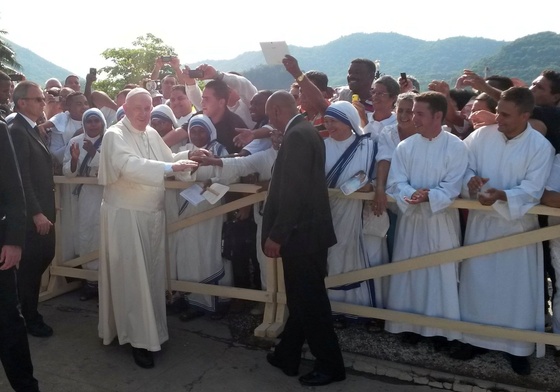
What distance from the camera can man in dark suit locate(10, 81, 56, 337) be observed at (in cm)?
425

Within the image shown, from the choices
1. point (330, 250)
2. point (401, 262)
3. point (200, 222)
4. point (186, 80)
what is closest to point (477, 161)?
point (401, 262)

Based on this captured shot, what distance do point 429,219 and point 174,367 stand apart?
2.27 metres

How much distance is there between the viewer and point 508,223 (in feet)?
12.6

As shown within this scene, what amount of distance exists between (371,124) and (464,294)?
1706mm

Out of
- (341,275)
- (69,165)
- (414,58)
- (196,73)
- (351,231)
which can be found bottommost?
(341,275)

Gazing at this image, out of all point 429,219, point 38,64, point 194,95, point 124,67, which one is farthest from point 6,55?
point 38,64

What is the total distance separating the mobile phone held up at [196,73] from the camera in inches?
235

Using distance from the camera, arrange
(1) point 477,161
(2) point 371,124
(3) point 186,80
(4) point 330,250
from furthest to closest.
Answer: (3) point 186,80
(2) point 371,124
(4) point 330,250
(1) point 477,161

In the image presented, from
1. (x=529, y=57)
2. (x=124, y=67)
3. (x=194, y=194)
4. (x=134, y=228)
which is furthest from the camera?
(x=124, y=67)

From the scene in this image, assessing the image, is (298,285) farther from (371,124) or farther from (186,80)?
(186,80)

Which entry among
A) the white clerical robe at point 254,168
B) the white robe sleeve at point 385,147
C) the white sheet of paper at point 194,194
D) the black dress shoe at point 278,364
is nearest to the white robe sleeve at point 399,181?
the white robe sleeve at point 385,147

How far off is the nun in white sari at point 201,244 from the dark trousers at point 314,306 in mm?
1379

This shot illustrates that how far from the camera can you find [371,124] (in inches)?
191

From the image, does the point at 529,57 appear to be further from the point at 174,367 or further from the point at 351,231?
the point at 174,367
